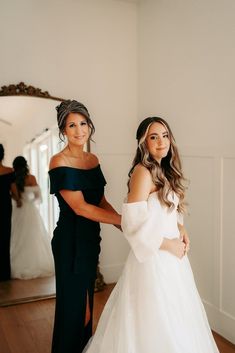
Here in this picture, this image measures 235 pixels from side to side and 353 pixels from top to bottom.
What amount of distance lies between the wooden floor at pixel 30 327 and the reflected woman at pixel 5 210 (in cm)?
39

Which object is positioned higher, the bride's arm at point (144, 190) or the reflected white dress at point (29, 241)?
the bride's arm at point (144, 190)

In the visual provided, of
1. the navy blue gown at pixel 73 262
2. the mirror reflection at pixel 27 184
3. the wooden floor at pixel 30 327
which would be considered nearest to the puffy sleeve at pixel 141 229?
the navy blue gown at pixel 73 262

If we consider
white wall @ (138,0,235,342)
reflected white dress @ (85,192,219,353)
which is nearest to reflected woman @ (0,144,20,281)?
white wall @ (138,0,235,342)

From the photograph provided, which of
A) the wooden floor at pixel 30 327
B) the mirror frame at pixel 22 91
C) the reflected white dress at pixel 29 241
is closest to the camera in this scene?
the wooden floor at pixel 30 327

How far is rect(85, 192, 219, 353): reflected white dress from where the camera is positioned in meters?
1.91

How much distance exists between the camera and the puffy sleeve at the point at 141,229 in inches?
74.7

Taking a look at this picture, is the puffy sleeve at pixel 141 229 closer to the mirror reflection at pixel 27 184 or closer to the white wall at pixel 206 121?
the white wall at pixel 206 121

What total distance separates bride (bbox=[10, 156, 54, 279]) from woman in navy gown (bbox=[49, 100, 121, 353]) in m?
1.18

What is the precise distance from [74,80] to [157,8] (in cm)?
97

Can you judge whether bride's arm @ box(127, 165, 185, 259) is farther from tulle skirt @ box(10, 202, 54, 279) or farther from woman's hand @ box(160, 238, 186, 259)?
tulle skirt @ box(10, 202, 54, 279)

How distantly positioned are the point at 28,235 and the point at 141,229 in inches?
71.6

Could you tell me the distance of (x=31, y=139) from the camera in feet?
11.1

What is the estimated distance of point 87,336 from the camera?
249 cm

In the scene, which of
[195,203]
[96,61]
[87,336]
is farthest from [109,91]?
[87,336]
